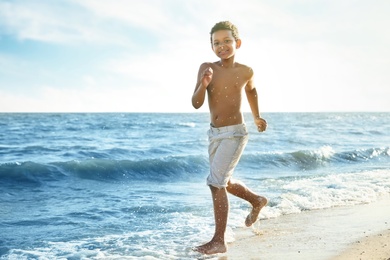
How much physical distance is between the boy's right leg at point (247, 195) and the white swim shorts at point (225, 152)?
13.3 inches

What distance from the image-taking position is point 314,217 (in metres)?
5.68

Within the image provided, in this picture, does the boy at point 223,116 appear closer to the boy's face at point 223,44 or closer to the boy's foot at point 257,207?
the boy's face at point 223,44

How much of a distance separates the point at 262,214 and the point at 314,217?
692 mm

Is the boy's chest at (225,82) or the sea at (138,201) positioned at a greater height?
the boy's chest at (225,82)

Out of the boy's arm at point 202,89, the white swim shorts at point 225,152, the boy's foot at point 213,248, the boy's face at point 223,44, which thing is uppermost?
the boy's face at point 223,44

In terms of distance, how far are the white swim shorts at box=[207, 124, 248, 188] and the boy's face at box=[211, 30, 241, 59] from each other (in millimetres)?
674

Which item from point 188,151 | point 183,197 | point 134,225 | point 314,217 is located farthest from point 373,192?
point 188,151

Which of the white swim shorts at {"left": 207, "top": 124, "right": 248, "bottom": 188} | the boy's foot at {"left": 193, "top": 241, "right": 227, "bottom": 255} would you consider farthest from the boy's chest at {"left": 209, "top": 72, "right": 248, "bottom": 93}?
the boy's foot at {"left": 193, "top": 241, "right": 227, "bottom": 255}

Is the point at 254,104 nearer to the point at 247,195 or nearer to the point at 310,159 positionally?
the point at 247,195

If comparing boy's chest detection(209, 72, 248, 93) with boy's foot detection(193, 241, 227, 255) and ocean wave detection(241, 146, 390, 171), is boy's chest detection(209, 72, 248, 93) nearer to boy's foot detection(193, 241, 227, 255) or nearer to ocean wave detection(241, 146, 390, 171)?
boy's foot detection(193, 241, 227, 255)

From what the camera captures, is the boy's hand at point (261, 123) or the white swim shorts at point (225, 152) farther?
the boy's hand at point (261, 123)

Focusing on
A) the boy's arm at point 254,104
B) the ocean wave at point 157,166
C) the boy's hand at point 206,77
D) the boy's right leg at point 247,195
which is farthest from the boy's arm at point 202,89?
the ocean wave at point 157,166

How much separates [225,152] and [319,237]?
1.53 metres

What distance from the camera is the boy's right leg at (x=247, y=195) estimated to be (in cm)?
431
